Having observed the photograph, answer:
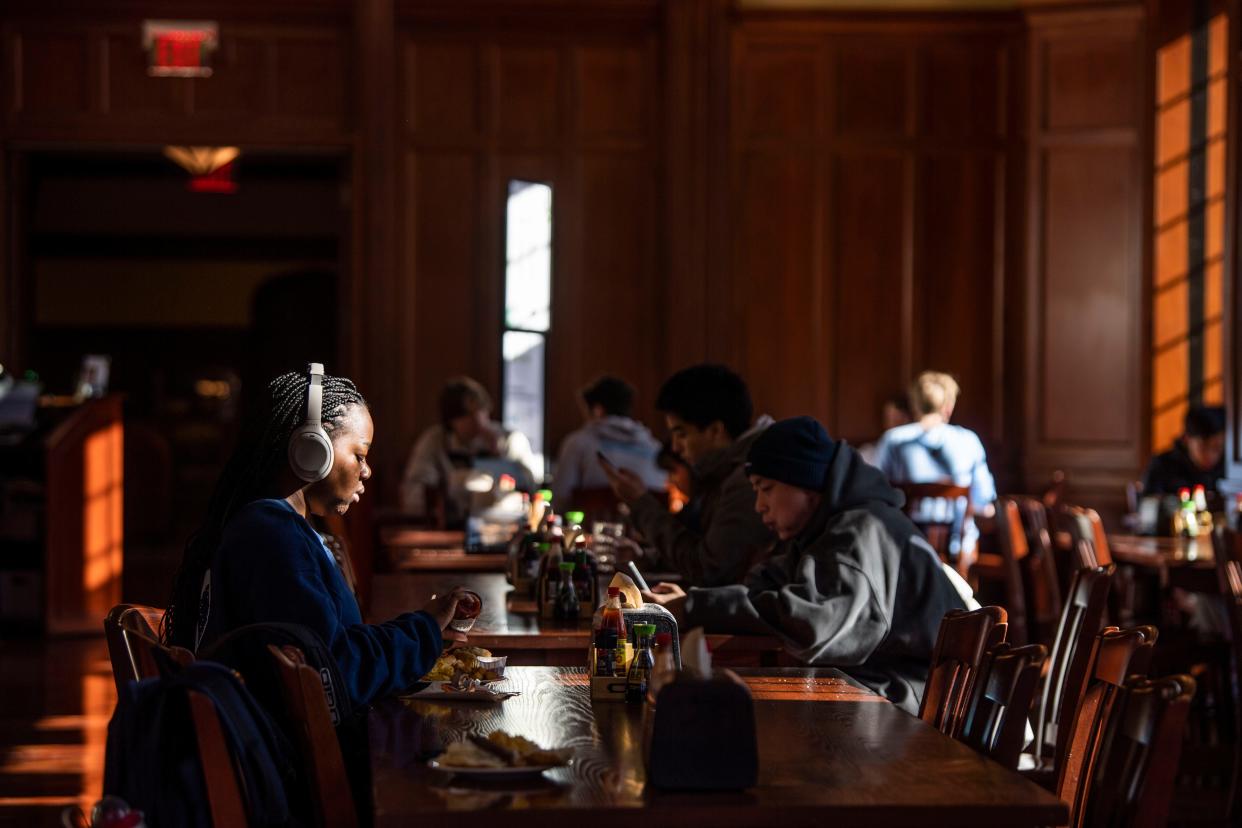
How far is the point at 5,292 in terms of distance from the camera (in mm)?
10039

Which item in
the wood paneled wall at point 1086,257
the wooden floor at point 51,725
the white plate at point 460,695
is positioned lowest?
the wooden floor at point 51,725

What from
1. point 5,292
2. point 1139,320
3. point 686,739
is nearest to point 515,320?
point 5,292

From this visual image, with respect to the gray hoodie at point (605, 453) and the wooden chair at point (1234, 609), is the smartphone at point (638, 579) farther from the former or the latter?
the gray hoodie at point (605, 453)

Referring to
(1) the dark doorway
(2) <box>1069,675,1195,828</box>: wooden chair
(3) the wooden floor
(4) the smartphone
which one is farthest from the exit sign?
(2) <box>1069,675,1195,828</box>: wooden chair

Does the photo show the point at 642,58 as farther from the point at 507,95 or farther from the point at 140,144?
the point at 140,144

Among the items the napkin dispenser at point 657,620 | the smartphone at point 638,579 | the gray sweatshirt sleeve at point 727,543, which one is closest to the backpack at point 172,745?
the napkin dispenser at point 657,620

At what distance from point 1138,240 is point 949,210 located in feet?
3.79

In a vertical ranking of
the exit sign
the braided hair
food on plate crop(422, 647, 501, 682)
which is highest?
the exit sign

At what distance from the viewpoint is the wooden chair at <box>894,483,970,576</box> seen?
7535 mm

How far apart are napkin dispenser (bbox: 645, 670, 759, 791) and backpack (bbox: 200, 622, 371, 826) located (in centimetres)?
58

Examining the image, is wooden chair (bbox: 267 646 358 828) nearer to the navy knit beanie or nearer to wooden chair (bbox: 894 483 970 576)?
the navy knit beanie

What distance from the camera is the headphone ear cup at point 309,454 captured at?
2.77 meters

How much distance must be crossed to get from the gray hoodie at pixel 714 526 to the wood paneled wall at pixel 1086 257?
5.43 meters

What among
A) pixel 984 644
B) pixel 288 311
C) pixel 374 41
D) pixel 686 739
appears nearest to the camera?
pixel 686 739
